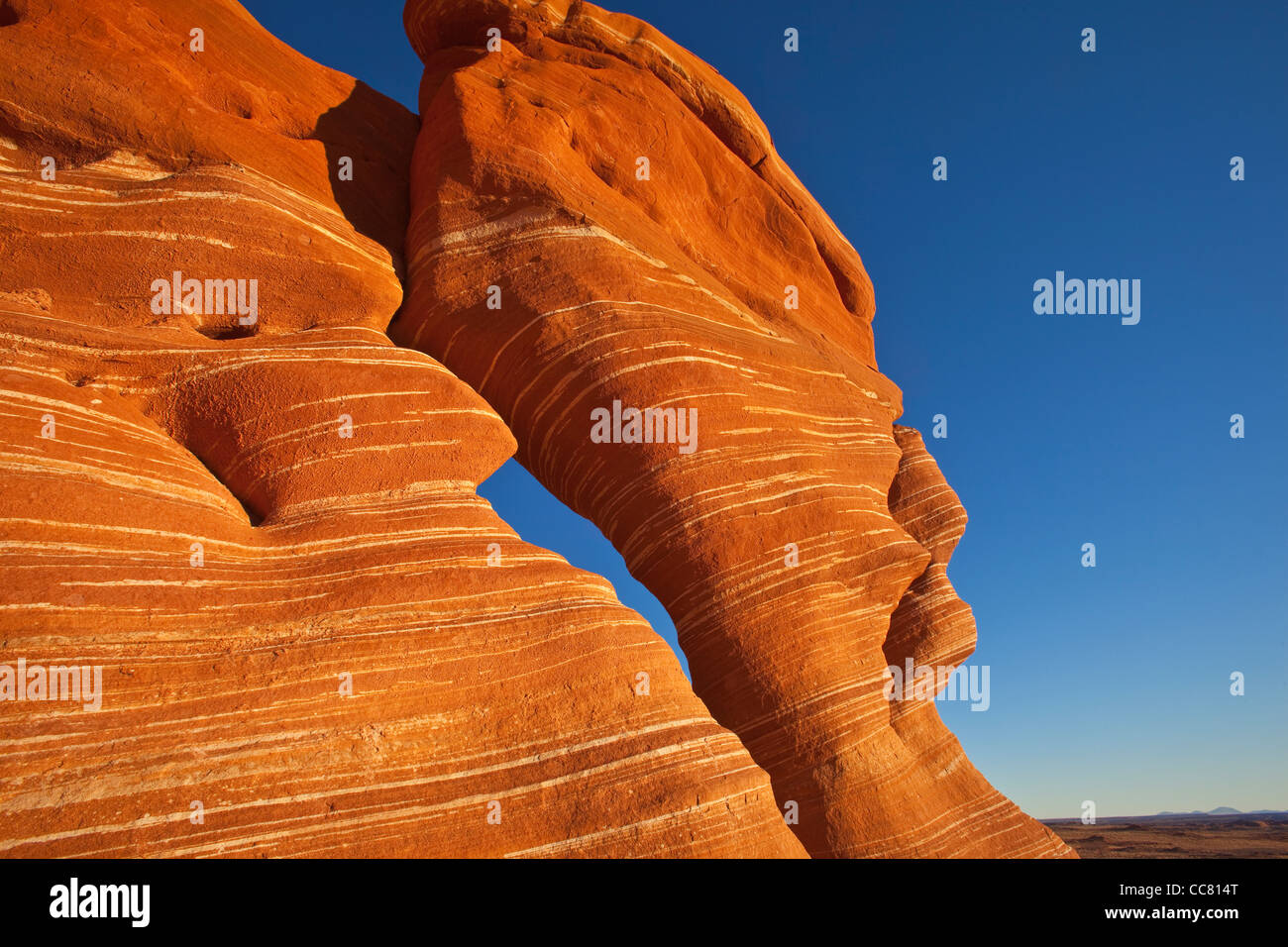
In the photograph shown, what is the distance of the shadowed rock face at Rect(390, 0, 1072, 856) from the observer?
40.6 feet

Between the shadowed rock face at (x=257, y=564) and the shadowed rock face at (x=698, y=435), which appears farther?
the shadowed rock face at (x=698, y=435)

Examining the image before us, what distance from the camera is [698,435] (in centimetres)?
1270

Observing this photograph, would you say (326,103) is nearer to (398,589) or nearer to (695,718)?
(398,589)

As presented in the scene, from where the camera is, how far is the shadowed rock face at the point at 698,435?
12.4 m

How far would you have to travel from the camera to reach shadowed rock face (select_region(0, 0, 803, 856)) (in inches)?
260

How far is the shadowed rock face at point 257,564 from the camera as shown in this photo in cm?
661

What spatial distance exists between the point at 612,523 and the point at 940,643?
8756mm

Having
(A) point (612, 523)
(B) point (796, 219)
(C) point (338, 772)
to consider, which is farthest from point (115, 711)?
(B) point (796, 219)

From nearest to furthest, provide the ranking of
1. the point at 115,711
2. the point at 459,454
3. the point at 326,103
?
the point at 115,711
the point at 459,454
the point at 326,103

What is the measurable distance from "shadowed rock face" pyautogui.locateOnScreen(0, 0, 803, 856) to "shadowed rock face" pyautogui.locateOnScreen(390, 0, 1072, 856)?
2.00 meters

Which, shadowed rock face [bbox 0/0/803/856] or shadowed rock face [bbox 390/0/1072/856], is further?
shadowed rock face [bbox 390/0/1072/856]

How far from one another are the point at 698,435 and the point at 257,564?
7.00m

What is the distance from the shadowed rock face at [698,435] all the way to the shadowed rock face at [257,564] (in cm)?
200

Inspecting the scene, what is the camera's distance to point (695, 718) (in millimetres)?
9016
